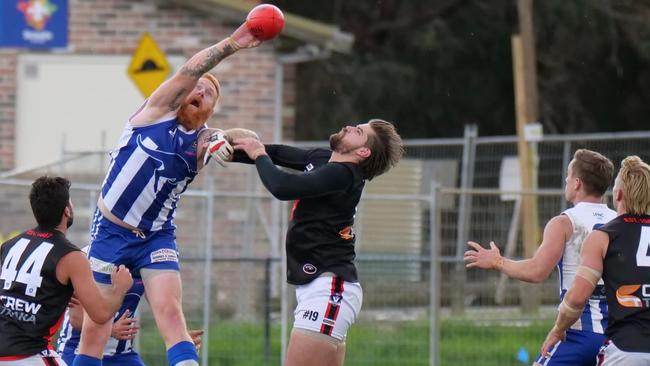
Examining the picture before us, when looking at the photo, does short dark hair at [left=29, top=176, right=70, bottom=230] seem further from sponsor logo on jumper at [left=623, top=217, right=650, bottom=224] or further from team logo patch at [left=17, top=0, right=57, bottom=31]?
team logo patch at [left=17, top=0, right=57, bottom=31]

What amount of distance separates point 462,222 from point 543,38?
54.0ft

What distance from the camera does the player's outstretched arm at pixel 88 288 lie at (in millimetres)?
8039

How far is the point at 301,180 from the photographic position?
8352 millimetres

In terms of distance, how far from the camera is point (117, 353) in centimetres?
964

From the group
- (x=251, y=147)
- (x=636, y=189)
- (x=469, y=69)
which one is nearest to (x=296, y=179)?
(x=251, y=147)

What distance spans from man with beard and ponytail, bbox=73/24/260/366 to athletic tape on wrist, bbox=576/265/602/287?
7.92ft

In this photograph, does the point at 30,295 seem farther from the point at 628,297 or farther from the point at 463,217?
the point at 463,217

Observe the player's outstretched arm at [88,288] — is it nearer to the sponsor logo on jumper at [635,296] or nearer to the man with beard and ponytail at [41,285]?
the man with beard and ponytail at [41,285]

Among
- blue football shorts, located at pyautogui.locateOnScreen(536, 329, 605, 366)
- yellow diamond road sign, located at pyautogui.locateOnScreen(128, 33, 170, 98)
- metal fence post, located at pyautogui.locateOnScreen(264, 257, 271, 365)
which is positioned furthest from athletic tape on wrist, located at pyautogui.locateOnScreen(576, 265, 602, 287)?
yellow diamond road sign, located at pyautogui.locateOnScreen(128, 33, 170, 98)

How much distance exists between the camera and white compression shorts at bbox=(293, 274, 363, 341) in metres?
8.51

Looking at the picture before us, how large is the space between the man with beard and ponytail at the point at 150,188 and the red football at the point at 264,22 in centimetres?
8

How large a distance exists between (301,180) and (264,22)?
1047mm

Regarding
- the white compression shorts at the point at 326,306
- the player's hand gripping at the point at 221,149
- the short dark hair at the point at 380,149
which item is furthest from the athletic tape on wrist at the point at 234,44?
the white compression shorts at the point at 326,306

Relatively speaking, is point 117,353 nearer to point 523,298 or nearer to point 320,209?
point 320,209
